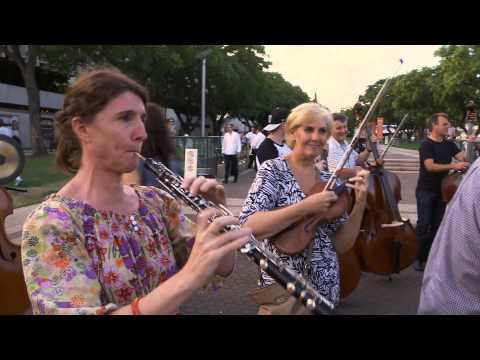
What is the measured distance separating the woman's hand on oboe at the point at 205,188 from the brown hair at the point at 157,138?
1849 mm

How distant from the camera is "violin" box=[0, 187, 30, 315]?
3631mm

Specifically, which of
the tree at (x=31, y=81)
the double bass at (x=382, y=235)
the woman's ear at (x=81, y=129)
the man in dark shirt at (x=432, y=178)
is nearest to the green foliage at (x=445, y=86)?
the tree at (x=31, y=81)

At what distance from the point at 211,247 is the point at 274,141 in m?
4.94

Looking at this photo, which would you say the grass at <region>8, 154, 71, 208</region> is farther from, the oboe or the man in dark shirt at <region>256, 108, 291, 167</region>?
the oboe

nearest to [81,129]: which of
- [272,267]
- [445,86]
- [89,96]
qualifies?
[89,96]

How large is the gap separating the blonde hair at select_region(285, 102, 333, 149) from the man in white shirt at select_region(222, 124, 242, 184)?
39.7 feet

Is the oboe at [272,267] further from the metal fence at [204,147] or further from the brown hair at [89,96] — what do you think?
the metal fence at [204,147]

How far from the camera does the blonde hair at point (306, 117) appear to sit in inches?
113

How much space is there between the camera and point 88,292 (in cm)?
134

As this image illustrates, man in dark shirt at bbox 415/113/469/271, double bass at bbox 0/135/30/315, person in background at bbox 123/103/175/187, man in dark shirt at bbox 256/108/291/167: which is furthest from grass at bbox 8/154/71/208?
man in dark shirt at bbox 415/113/469/271

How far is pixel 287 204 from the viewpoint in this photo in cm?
267

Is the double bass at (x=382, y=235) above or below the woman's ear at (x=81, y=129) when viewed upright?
below

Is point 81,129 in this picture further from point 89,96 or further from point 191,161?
point 191,161
